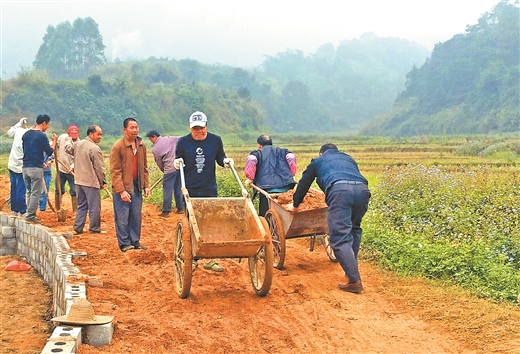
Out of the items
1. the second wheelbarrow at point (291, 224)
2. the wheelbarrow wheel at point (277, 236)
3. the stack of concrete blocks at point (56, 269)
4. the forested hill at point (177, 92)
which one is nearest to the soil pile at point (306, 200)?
the second wheelbarrow at point (291, 224)

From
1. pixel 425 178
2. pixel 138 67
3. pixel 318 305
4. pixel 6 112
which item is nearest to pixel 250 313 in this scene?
pixel 318 305

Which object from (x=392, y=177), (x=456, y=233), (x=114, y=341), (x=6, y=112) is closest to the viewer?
(x=114, y=341)

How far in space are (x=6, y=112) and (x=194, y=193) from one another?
4530 centimetres

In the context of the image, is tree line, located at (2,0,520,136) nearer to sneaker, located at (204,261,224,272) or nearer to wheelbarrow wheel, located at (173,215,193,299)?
sneaker, located at (204,261,224,272)

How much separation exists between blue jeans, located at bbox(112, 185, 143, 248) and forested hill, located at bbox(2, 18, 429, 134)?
139 ft

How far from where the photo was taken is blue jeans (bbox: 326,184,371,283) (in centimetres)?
613

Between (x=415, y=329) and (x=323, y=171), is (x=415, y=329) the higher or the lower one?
the lower one

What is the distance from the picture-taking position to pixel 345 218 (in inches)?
244

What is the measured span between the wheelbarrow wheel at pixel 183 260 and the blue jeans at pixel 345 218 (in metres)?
1.59

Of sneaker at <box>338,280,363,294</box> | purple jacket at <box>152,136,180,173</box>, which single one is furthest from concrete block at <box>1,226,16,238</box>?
sneaker at <box>338,280,363,294</box>

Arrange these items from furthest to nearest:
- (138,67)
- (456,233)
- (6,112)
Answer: (138,67) < (6,112) < (456,233)

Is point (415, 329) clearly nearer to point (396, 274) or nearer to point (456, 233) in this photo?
point (396, 274)

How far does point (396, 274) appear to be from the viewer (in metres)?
6.84

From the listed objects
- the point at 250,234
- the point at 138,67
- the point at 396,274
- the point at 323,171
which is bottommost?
the point at 396,274
